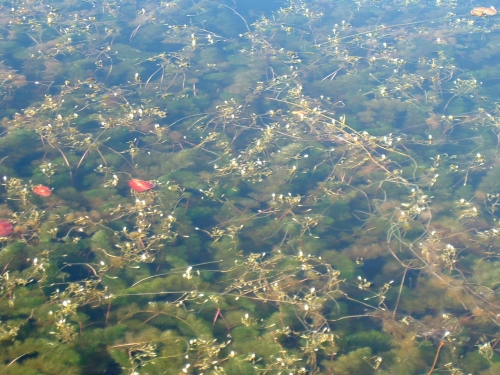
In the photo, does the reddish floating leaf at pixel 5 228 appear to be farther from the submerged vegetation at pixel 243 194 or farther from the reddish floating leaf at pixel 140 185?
the reddish floating leaf at pixel 140 185

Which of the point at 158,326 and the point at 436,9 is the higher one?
the point at 436,9

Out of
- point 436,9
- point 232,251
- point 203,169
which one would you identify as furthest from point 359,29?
point 232,251

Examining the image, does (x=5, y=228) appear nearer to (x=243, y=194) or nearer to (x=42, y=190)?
(x=42, y=190)

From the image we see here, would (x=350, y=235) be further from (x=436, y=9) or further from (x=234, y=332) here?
(x=436, y=9)

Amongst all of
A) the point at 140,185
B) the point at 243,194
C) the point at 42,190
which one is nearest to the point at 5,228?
the point at 42,190

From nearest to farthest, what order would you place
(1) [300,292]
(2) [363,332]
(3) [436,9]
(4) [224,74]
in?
(2) [363,332] → (1) [300,292] → (4) [224,74] → (3) [436,9]

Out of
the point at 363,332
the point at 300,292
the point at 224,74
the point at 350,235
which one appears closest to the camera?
the point at 363,332

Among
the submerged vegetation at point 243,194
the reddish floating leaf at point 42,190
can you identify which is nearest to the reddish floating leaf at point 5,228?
the submerged vegetation at point 243,194

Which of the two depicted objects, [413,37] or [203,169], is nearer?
[203,169]
